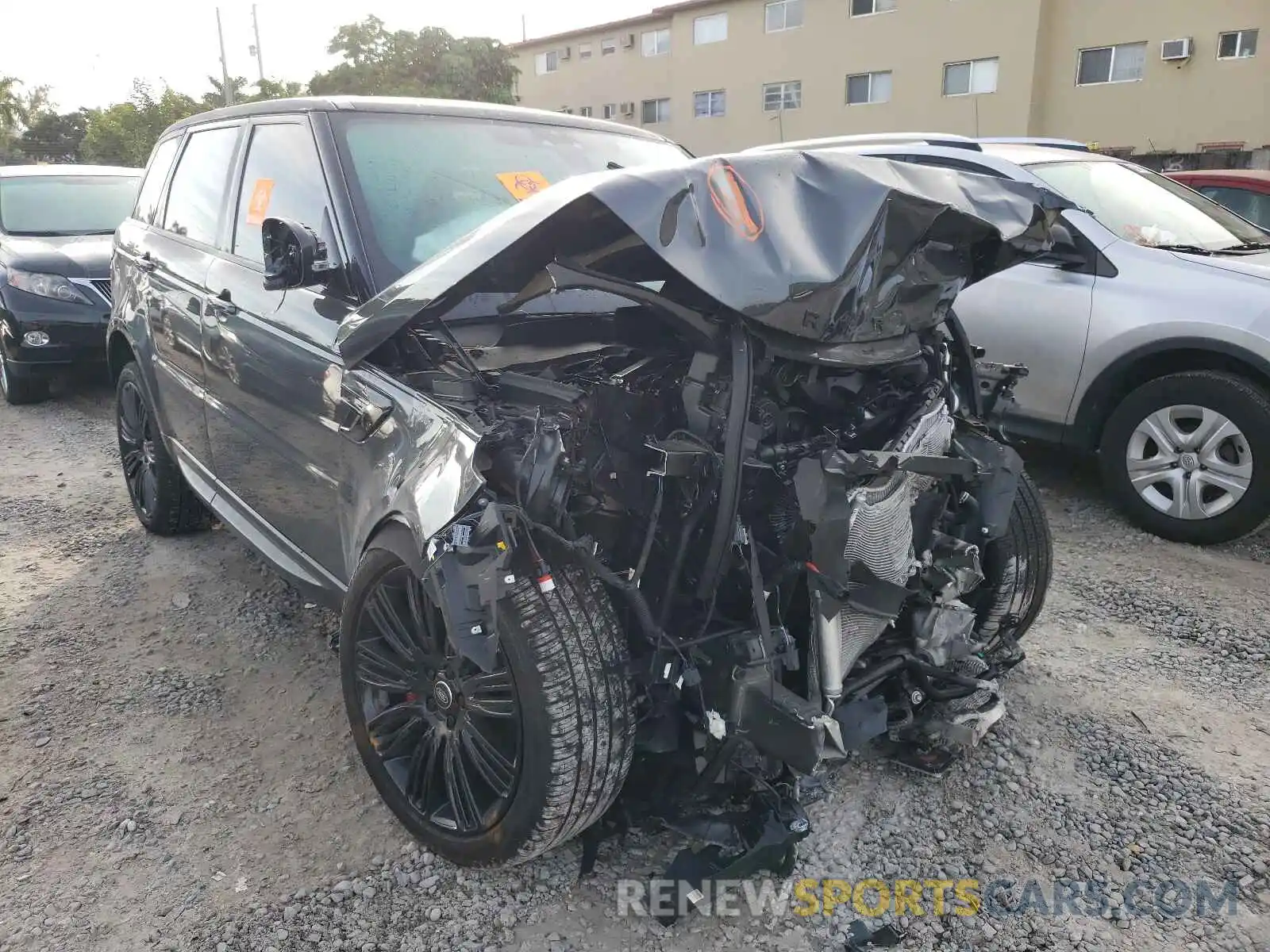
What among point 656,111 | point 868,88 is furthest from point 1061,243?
point 656,111

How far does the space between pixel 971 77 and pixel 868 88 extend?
10.2ft

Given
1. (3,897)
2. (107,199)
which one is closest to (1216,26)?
(107,199)

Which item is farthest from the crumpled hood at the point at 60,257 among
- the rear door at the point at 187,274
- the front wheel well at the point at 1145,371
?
the front wheel well at the point at 1145,371

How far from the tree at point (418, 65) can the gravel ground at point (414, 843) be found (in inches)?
1395

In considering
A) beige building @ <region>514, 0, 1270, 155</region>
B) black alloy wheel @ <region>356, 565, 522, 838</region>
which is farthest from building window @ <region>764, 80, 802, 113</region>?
black alloy wheel @ <region>356, 565, 522, 838</region>

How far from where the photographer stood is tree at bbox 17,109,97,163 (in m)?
48.5

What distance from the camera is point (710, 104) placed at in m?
30.5

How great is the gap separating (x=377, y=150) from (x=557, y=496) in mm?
1626

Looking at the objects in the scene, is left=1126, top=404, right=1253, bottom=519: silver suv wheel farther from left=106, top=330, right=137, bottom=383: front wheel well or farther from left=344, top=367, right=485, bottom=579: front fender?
left=106, top=330, right=137, bottom=383: front wheel well

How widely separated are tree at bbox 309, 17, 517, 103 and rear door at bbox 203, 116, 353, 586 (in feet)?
114

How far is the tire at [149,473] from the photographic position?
4.41m

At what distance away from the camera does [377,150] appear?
2.97 meters

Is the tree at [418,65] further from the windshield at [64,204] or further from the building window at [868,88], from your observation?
the windshield at [64,204]

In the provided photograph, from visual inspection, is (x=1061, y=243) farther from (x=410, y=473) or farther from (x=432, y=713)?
(x=432, y=713)
